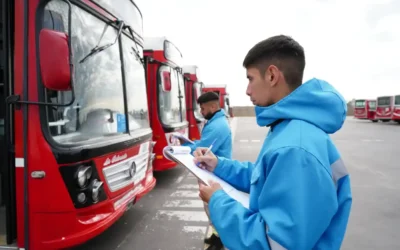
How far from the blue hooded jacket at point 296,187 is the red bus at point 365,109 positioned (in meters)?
36.4

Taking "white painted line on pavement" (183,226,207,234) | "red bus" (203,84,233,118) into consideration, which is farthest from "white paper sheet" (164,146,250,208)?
"red bus" (203,84,233,118)

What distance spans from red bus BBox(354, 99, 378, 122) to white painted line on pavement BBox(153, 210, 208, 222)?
111ft

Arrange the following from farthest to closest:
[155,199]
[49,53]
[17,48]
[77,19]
Answer: [155,199]
[77,19]
[17,48]
[49,53]

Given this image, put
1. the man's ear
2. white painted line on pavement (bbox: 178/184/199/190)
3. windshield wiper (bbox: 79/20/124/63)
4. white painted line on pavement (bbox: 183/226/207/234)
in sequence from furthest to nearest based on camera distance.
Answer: white painted line on pavement (bbox: 178/184/199/190) → white painted line on pavement (bbox: 183/226/207/234) → windshield wiper (bbox: 79/20/124/63) → the man's ear

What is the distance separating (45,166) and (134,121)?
1654mm

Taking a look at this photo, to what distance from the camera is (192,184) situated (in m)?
6.70

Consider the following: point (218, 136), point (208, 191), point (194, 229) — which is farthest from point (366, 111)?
point (208, 191)

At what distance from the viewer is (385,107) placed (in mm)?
29375

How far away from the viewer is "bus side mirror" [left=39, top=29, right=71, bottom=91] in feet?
6.84

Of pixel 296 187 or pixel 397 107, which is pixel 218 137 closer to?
pixel 296 187

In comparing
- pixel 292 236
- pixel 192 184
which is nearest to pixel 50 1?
pixel 292 236

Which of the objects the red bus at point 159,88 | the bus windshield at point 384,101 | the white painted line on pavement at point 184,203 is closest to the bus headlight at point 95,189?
the white painted line on pavement at point 184,203

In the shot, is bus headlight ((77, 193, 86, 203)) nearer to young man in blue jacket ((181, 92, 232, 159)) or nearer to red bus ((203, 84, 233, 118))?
young man in blue jacket ((181, 92, 232, 159))

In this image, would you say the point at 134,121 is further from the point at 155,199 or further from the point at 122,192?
the point at 155,199
